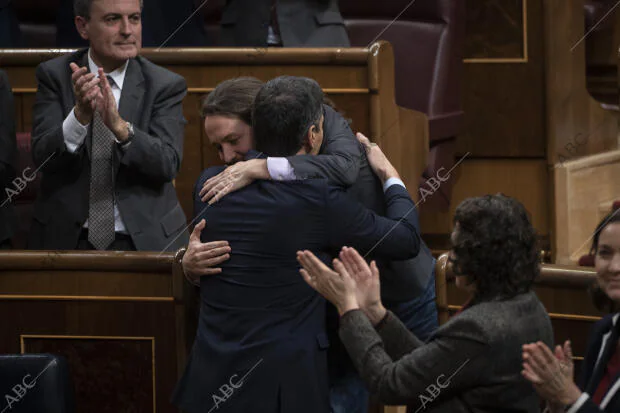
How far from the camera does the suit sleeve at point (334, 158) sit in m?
1.00

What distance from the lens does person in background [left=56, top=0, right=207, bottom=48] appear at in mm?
1885

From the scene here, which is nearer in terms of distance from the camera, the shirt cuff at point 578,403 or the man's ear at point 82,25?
the shirt cuff at point 578,403

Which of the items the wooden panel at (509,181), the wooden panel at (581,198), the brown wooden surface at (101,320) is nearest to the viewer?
the brown wooden surface at (101,320)

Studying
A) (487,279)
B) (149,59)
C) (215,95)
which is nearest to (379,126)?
(149,59)

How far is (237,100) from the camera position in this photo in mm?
1098

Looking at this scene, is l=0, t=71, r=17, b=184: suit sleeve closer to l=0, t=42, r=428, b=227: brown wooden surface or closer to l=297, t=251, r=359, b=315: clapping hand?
l=0, t=42, r=428, b=227: brown wooden surface

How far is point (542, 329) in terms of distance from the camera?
86 cm

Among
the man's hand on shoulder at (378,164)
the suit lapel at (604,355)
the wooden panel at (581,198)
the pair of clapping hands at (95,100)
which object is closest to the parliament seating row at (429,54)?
the wooden panel at (581,198)

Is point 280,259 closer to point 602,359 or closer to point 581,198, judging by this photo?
point 602,359

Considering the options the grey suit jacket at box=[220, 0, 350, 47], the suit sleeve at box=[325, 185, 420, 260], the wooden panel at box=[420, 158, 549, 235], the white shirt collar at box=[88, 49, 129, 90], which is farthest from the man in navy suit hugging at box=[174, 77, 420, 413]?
Result: the wooden panel at box=[420, 158, 549, 235]

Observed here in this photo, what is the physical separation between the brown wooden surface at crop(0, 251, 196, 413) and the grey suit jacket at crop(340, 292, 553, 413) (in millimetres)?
418

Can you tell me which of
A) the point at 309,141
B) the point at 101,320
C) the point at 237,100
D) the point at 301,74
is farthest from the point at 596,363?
the point at 301,74

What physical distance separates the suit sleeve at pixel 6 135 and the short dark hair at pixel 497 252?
0.76 metres

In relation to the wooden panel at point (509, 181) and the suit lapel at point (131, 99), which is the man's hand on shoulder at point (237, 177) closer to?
the suit lapel at point (131, 99)
